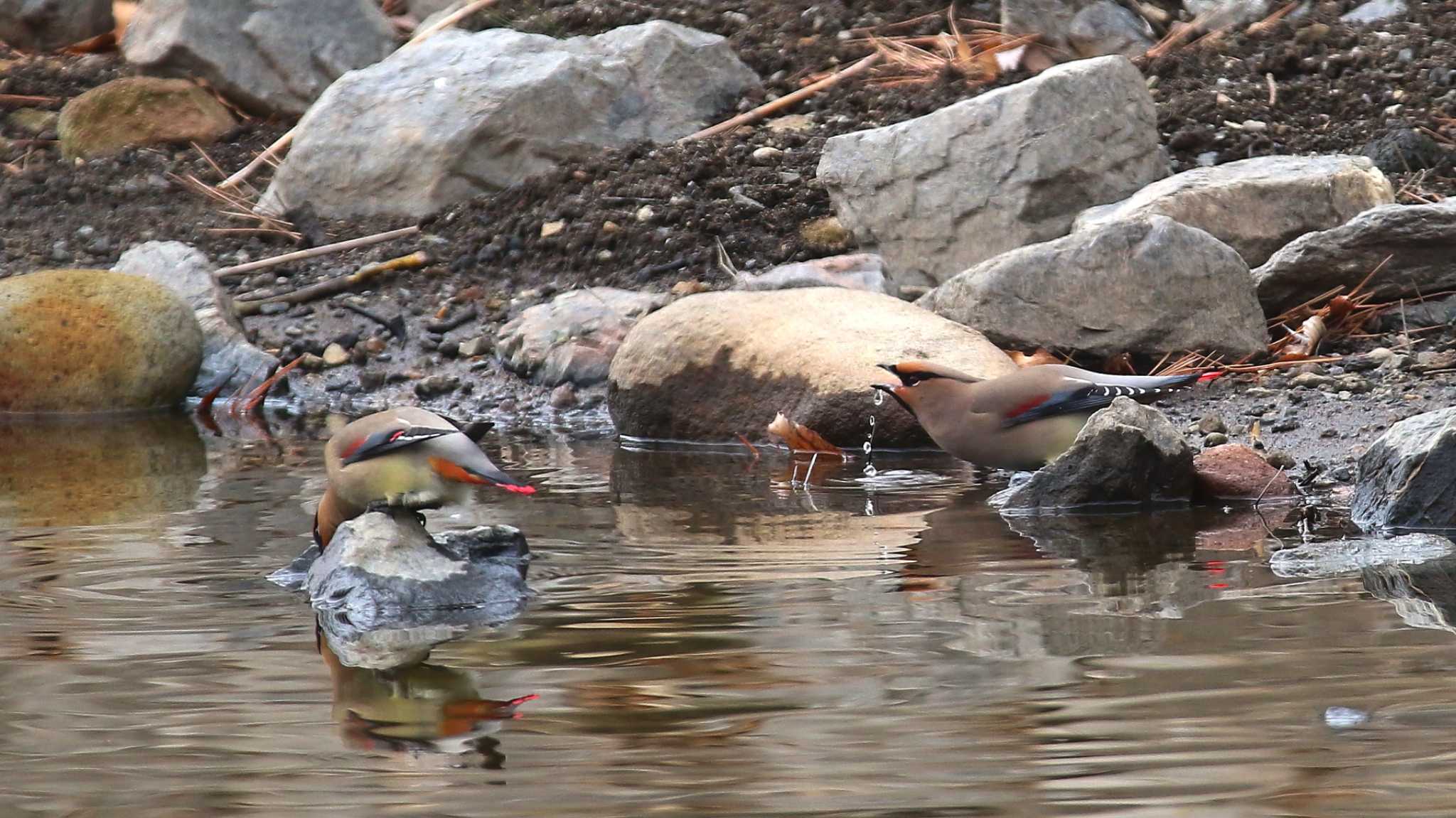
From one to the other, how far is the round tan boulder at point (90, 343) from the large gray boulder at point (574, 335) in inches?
65.7

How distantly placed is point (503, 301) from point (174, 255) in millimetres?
1878

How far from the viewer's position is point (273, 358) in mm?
9039

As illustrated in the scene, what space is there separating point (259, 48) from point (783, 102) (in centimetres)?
362

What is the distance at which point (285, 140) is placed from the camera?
36.2ft

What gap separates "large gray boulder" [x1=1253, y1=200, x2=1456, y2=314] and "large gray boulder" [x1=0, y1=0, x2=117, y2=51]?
9.05 m

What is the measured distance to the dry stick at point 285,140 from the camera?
10812 mm

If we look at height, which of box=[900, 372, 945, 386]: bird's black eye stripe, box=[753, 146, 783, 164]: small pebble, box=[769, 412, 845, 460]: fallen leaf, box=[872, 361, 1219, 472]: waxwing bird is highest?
box=[753, 146, 783, 164]: small pebble

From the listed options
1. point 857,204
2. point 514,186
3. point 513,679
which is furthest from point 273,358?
point 513,679

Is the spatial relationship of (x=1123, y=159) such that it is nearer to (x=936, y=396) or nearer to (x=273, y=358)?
(x=936, y=396)

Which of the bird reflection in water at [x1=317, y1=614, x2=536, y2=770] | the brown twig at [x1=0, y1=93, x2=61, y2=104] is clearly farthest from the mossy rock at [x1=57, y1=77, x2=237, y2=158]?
the bird reflection in water at [x1=317, y1=614, x2=536, y2=770]

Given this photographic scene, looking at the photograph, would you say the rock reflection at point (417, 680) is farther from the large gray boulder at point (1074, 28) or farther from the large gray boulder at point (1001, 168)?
the large gray boulder at point (1074, 28)

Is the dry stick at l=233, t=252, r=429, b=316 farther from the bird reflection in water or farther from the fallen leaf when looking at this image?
the bird reflection in water

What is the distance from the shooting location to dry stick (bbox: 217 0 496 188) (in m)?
10.8

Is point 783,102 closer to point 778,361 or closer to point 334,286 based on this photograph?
A: point 334,286
